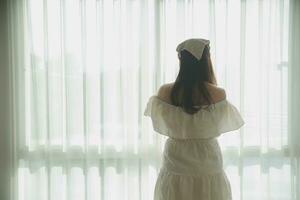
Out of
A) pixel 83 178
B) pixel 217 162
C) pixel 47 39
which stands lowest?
pixel 83 178

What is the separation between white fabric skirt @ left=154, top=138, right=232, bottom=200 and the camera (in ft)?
5.88

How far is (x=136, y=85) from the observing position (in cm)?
230

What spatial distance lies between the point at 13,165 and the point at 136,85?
96 cm

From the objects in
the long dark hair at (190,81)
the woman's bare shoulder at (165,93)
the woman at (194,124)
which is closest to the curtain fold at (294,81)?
the woman at (194,124)

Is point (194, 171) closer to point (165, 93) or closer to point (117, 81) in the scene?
point (165, 93)

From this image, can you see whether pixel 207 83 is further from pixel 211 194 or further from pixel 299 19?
pixel 299 19

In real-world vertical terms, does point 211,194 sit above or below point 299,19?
below

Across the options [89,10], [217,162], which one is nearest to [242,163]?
[217,162]

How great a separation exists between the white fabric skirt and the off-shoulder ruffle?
0.16 feet

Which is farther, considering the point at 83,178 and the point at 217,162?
the point at 83,178

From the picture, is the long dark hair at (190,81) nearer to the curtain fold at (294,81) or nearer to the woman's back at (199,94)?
the woman's back at (199,94)

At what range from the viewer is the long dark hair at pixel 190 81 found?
69.1 inches

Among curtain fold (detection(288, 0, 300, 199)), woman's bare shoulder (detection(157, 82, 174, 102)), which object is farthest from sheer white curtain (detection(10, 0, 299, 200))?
woman's bare shoulder (detection(157, 82, 174, 102))

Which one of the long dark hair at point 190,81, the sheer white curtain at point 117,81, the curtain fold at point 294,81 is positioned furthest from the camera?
the curtain fold at point 294,81
